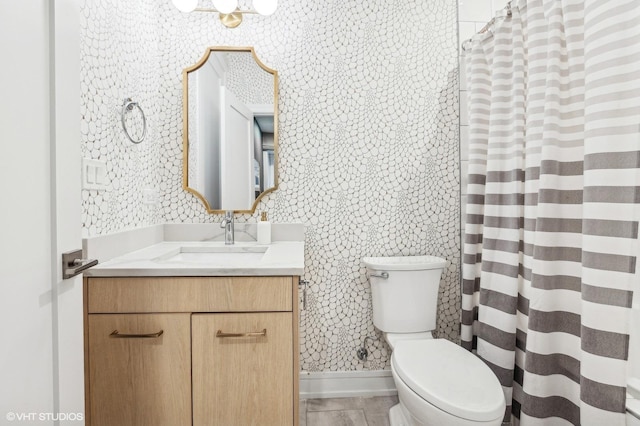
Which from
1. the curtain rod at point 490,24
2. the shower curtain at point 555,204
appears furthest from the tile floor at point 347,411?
the curtain rod at point 490,24

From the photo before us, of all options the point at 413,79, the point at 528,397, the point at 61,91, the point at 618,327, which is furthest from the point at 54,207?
the point at 413,79

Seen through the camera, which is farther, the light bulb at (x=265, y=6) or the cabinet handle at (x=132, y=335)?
the light bulb at (x=265, y=6)

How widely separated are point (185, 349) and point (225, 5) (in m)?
1.56

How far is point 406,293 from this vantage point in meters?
1.80

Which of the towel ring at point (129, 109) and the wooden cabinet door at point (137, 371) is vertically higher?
the towel ring at point (129, 109)

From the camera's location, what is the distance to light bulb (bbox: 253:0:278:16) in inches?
69.2

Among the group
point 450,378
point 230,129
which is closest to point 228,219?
point 230,129

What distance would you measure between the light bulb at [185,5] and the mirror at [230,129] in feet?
0.65

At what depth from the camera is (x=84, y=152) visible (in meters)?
1.27

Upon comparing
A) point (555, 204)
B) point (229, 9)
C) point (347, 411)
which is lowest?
point (347, 411)

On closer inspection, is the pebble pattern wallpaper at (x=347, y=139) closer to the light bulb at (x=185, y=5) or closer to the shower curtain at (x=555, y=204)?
the light bulb at (x=185, y=5)

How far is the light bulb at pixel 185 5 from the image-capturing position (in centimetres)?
172

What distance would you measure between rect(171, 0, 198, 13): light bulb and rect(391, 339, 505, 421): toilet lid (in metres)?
1.84

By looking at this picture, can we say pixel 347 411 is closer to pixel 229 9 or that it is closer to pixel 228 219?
pixel 228 219
